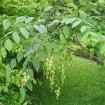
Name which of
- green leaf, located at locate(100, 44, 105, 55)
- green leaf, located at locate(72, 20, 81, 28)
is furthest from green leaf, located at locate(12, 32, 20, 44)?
green leaf, located at locate(100, 44, 105, 55)

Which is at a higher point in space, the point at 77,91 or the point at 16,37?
the point at 16,37

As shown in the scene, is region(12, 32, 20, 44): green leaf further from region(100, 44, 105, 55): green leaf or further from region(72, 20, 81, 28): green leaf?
region(100, 44, 105, 55): green leaf

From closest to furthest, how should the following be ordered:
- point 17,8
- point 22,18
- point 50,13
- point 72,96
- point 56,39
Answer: point 22,18 < point 56,39 < point 50,13 < point 17,8 < point 72,96

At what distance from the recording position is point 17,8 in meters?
6.17

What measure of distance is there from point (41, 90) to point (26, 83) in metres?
6.06

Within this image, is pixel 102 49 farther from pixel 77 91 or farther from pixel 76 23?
pixel 77 91

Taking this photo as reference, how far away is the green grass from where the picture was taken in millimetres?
7234

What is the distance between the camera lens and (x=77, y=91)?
26.3ft

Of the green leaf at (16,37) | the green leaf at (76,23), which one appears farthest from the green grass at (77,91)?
the green leaf at (76,23)

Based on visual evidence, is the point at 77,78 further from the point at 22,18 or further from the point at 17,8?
the point at 22,18

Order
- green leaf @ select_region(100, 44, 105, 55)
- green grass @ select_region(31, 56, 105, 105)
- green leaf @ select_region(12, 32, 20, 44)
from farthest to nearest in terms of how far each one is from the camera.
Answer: green grass @ select_region(31, 56, 105, 105), green leaf @ select_region(12, 32, 20, 44), green leaf @ select_region(100, 44, 105, 55)

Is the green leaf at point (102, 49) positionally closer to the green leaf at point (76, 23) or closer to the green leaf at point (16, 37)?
the green leaf at point (76, 23)

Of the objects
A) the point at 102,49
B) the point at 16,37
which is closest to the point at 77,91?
the point at 16,37

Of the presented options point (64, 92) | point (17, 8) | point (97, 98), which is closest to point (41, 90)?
point (64, 92)
